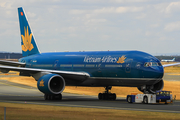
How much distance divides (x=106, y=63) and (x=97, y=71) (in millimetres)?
1420

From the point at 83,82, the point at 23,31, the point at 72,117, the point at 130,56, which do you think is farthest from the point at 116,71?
the point at 23,31

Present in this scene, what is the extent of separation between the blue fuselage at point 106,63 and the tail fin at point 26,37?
2.82 m

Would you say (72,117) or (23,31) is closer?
(72,117)

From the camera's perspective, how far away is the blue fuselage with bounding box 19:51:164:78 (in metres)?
34.4

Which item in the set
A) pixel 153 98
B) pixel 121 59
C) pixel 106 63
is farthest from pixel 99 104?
pixel 106 63

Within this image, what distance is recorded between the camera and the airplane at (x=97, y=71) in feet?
113

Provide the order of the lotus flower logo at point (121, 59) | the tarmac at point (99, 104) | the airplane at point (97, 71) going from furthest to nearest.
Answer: the lotus flower logo at point (121, 59), the airplane at point (97, 71), the tarmac at point (99, 104)

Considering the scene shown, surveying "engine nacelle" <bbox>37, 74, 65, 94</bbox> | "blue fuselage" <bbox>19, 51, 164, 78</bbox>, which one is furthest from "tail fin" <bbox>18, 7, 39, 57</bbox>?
"engine nacelle" <bbox>37, 74, 65, 94</bbox>

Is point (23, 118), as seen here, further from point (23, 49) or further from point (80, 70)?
point (23, 49)

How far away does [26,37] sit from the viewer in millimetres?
49469

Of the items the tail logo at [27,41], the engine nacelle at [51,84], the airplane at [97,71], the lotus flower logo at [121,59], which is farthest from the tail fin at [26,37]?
the lotus flower logo at [121,59]

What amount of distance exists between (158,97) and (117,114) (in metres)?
10.4

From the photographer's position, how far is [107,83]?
3788 centimetres

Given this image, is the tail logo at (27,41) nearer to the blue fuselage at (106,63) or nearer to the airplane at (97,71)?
the blue fuselage at (106,63)
